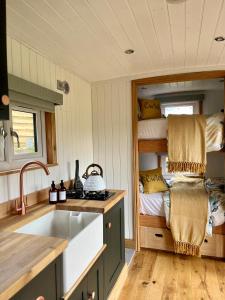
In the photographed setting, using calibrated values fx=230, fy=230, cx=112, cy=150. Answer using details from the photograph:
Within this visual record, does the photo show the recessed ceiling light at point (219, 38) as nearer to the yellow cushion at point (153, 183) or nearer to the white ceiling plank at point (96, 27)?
the white ceiling plank at point (96, 27)

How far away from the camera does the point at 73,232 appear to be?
1825mm

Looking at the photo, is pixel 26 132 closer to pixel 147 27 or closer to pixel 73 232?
pixel 73 232

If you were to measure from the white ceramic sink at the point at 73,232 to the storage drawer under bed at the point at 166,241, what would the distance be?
1.33 meters

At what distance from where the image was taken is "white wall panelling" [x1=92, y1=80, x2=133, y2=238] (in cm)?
293

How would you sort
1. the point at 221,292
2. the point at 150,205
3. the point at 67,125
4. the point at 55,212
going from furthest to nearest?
the point at 150,205, the point at 67,125, the point at 221,292, the point at 55,212

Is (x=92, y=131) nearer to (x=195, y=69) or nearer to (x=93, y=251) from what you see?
(x=195, y=69)

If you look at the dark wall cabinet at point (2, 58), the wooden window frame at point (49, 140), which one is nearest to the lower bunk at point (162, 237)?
the wooden window frame at point (49, 140)

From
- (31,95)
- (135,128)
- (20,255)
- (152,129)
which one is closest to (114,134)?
(135,128)

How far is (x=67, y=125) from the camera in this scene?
250cm

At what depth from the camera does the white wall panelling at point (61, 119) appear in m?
1.76

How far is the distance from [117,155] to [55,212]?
1.32m

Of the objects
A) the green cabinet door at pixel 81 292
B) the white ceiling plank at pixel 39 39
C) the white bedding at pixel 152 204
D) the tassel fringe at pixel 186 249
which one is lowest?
the tassel fringe at pixel 186 249

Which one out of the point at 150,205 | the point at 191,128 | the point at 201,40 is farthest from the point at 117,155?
the point at 201,40

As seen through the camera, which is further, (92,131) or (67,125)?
(92,131)
